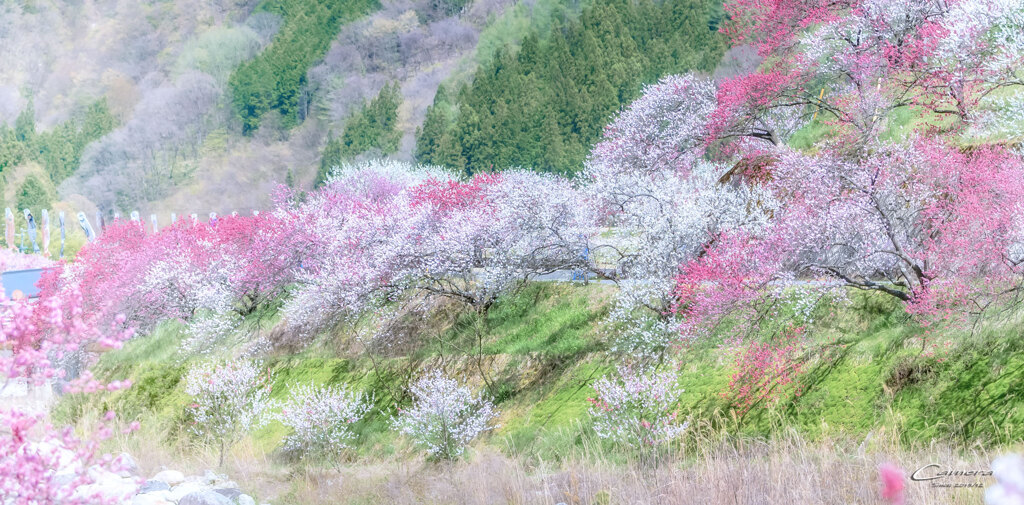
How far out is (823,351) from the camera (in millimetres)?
14703

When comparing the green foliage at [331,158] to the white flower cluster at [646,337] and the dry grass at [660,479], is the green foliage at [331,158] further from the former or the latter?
the dry grass at [660,479]

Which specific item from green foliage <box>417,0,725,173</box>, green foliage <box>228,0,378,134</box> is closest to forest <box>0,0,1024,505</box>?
green foliage <box>417,0,725,173</box>

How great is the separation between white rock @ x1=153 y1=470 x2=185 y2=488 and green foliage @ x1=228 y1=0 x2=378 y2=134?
103504mm

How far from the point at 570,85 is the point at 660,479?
54729mm

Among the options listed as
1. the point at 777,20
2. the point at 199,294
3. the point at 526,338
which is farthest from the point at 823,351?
the point at 199,294

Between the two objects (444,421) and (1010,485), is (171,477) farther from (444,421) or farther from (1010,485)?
(1010,485)

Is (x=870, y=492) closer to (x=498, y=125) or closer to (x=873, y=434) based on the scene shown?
(x=873, y=434)

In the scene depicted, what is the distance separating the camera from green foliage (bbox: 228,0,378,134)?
115m

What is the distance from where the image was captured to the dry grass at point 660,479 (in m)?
8.57

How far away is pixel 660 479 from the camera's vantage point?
1025cm

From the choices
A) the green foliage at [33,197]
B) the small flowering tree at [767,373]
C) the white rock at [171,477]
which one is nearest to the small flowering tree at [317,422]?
the white rock at [171,477]

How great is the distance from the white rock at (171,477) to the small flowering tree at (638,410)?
7482 mm

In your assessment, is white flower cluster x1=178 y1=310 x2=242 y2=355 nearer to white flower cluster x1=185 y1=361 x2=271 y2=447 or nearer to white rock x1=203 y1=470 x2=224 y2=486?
white flower cluster x1=185 y1=361 x2=271 y2=447

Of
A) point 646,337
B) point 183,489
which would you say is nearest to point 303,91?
point 646,337
